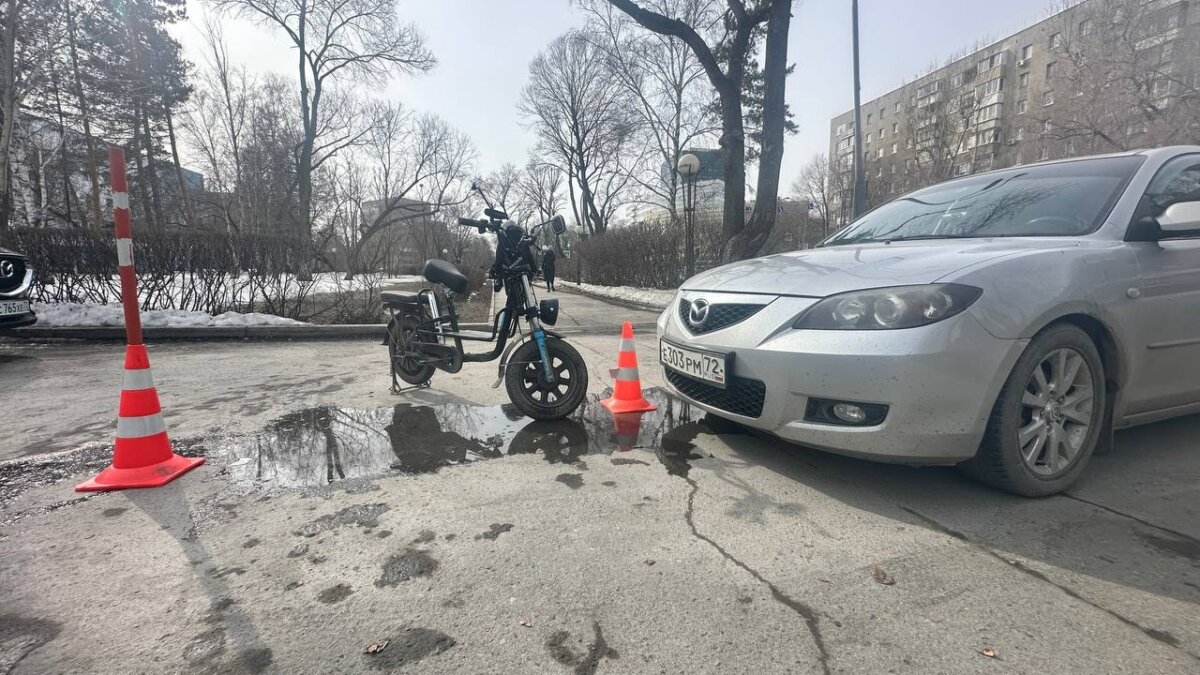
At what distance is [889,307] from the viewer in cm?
230

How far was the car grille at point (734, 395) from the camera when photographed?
256cm

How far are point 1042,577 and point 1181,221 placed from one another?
2.06 m

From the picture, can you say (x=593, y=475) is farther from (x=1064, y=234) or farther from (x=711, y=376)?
(x=1064, y=234)

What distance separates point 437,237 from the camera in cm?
5000

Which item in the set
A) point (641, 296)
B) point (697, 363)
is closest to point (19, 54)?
point (641, 296)

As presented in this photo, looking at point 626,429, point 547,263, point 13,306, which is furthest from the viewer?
point 13,306

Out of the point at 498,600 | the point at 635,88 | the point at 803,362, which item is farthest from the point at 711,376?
the point at 635,88

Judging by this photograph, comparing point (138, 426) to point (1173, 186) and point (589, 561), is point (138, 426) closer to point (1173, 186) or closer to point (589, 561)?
point (589, 561)

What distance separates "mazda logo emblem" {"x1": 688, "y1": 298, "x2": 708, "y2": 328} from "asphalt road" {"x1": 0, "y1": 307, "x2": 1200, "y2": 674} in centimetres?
79

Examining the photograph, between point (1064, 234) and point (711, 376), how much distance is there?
192 cm

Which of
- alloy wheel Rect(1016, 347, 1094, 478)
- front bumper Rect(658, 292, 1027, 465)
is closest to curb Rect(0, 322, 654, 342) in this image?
front bumper Rect(658, 292, 1027, 465)

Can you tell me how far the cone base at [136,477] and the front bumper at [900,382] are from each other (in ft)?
10.4

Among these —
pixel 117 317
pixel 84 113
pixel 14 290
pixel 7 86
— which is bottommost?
pixel 117 317

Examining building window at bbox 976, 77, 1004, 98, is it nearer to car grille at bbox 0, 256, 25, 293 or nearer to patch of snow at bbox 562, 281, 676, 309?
patch of snow at bbox 562, 281, 676, 309
